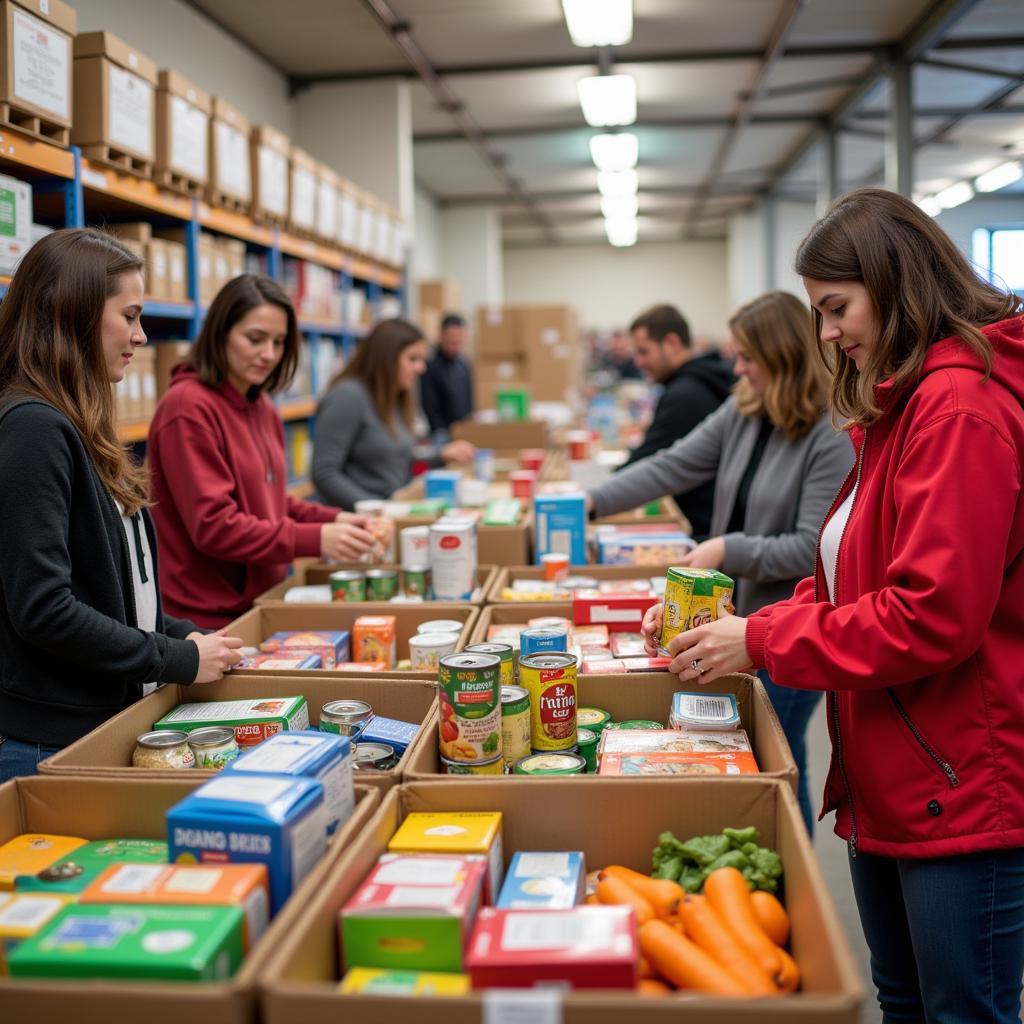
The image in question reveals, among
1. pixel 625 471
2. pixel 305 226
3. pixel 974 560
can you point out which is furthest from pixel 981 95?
pixel 974 560

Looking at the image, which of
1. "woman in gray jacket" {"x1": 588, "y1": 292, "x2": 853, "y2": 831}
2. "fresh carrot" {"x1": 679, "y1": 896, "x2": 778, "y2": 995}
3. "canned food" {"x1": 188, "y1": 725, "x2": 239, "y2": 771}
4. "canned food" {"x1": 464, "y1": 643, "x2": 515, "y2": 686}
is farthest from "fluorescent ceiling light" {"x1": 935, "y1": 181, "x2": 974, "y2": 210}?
"fresh carrot" {"x1": 679, "y1": 896, "x2": 778, "y2": 995}

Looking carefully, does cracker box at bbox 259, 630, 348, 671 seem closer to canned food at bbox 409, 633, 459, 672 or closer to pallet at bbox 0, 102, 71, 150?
canned food at bbox 409, 633, 459, 672

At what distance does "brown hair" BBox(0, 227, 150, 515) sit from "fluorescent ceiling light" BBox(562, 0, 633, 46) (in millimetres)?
5529

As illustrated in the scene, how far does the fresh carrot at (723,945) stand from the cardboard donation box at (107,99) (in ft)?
10.8

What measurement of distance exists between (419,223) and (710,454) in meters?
11.8

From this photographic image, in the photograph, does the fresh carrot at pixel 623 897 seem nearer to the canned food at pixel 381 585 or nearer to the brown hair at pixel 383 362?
the canned food at pixel 381 585

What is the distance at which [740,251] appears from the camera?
715 inches

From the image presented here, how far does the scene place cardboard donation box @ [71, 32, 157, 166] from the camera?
3.56m

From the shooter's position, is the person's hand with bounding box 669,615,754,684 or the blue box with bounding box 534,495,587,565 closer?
the person's hand with bounding box 669,615,754,684

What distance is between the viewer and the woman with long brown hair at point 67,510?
5.92 ft

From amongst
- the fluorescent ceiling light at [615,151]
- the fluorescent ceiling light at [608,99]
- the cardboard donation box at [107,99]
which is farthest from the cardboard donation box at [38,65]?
the fluorescent ceiling light at [615,151]

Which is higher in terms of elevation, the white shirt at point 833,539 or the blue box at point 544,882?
the white shirt at point 833,539

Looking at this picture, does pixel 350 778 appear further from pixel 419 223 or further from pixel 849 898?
pixel 419 223

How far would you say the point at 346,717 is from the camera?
2004mm
